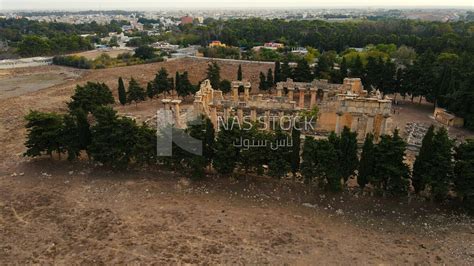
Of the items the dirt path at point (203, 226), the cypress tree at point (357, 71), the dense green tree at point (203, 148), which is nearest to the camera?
the dirt path at point (203, 226)

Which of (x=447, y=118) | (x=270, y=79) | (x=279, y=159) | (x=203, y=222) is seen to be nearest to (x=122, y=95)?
(x=270, y=79)

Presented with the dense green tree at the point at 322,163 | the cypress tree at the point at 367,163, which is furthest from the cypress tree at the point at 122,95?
the cypress tree at the point at 367,163

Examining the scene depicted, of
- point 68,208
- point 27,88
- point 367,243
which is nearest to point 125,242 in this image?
point 68,208

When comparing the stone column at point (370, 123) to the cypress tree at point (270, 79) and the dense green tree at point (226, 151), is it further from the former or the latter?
the cypress tree at point (270, 79)

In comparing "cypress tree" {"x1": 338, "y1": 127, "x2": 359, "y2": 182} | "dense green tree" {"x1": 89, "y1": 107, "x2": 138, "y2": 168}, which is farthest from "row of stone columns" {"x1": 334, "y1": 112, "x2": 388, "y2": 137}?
"dense green tree" {"x1": 89, "y1": 107, "x2": 138, "y2": 168}

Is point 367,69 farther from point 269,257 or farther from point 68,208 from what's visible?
point 68,208

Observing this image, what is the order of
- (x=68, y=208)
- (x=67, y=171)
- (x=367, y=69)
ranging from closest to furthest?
1. (x=68, y=208)
2. (x=67, y=171)
3. (x=367, y=69)
